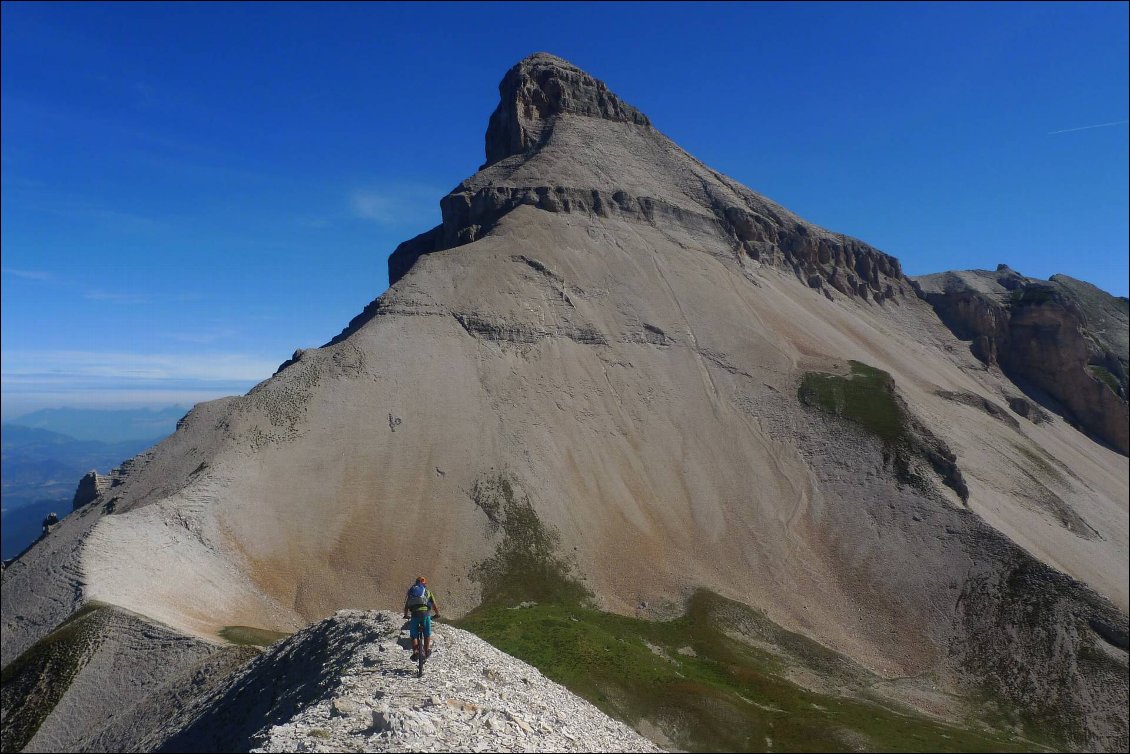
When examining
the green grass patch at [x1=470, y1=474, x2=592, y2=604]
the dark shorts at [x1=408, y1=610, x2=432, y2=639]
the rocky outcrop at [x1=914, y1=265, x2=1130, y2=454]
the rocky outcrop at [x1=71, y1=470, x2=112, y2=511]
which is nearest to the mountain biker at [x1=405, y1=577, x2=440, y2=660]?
the dark shorts at [x1=408, y1=610, x2=432, y2=639]

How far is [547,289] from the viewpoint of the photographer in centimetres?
9656

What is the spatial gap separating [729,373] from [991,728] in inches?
2034

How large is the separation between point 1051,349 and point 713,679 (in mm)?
141383

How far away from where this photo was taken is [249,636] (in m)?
43.2

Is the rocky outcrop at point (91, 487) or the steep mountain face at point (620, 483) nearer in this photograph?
the steep mountain face at point (620, 483)

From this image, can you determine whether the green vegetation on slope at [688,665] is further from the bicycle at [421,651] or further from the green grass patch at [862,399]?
the green grass patch at [862,399]

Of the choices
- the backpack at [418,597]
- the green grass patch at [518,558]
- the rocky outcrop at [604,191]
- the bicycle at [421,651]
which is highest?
the rocky outcrop at [604,191]

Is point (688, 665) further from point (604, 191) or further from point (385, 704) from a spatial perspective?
point (604, 191)

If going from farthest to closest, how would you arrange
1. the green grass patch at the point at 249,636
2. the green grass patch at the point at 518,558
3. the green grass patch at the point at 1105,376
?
the green grass patch at the point at 1105,376, the green grass patch at the point at 518,558, the green grass patch at the point at 249,636

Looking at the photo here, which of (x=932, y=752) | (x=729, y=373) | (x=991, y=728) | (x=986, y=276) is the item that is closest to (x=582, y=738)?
(x=932, y=752)

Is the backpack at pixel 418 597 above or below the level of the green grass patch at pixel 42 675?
above

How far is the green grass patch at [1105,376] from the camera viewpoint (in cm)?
13919

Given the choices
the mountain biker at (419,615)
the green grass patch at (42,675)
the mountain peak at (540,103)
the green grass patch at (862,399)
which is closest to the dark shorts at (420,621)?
the mountain biker at (419,615)

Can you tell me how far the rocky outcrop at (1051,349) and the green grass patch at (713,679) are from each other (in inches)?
4583
